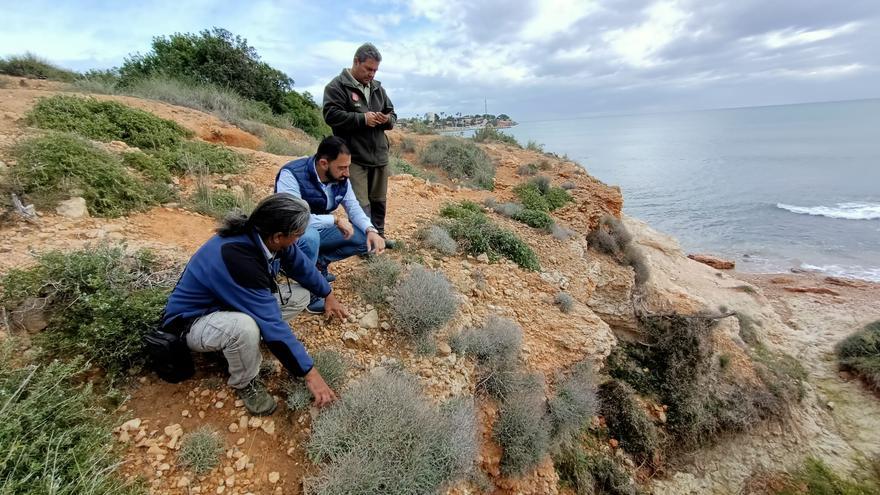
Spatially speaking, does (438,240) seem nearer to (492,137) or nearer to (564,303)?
(564,303)

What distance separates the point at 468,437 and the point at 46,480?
2.11m

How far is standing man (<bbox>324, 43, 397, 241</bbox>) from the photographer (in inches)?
148

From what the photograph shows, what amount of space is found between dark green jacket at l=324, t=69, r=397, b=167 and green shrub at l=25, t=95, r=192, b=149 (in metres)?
3.75

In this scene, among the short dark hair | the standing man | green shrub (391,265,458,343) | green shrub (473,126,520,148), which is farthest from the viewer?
green shrub (473,126,520,148)

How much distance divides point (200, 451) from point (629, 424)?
4256 millimetres

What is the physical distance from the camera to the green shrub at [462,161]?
1076 centimetres

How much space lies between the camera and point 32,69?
1181 centimetres

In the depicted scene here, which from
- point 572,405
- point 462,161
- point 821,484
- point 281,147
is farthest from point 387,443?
point 462,161

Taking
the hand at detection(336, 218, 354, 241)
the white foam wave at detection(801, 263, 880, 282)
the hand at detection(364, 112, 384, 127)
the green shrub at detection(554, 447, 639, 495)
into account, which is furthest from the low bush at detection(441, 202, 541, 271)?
the white foam wave at detection(801, 263, 880, 282)

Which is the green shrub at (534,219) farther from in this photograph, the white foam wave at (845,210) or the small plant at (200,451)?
the white foam wave at (845,210)

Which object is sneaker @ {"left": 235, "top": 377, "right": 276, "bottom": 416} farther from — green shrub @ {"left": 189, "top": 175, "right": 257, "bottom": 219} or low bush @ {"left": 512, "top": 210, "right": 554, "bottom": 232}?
low bush @ {"left": 512, "top": 210, "right": 554, "bottom": 232}

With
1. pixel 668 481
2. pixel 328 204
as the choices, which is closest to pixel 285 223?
pixel 328 204

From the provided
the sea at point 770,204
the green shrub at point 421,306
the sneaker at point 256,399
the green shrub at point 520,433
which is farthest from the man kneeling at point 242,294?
the sea at point 770,204

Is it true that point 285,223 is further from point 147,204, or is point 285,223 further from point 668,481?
point 668,481
